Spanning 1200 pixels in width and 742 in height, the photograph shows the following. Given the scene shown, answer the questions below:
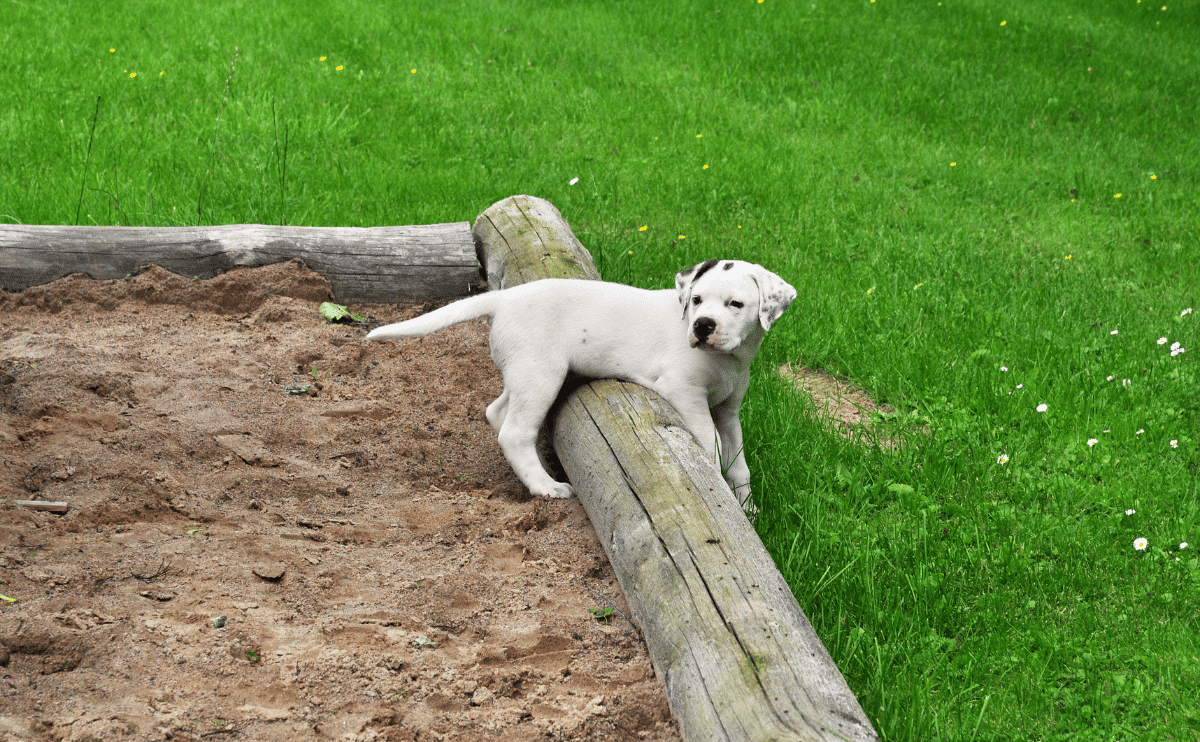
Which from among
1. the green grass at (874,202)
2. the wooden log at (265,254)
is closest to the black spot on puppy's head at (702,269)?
the green grass at (874,202)

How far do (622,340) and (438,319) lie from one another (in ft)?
2.21

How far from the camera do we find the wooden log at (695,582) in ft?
6.48

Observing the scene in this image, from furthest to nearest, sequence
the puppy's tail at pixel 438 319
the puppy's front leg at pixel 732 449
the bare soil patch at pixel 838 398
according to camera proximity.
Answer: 1. the bare soil patch at pixel 838 398
2. the puppy's front leg at pixel 732 449
3. the puppy's tail at pixel 438 319

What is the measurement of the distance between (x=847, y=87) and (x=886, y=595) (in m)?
7.01

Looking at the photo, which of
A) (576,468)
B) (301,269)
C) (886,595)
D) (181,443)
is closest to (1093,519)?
(886,595)

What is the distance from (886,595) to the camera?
2.89m

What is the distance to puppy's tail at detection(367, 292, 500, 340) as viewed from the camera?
3.16 meters

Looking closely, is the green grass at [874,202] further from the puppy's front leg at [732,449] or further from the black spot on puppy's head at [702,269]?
the black spot on puppy's head at [702,269]

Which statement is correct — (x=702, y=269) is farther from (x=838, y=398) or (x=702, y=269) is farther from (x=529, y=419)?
(x=838, y=398)

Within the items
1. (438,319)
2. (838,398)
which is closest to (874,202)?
(838,398)

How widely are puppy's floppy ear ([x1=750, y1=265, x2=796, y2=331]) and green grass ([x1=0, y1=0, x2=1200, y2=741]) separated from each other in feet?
2.39

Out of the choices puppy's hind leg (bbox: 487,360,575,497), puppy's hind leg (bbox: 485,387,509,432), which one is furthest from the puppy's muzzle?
puppy's hind leg (bbox: 485,387,509,432)

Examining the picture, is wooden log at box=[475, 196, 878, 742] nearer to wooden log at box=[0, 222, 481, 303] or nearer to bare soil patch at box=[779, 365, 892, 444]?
bare soil patch at box=[779, 365, 892, 444]

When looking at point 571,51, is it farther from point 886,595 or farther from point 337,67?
point 886,595
